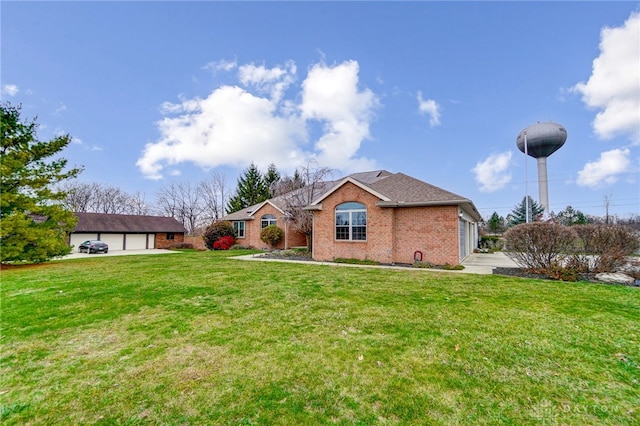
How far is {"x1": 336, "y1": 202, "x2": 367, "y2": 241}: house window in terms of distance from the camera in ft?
46.6

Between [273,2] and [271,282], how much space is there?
12.2 meters

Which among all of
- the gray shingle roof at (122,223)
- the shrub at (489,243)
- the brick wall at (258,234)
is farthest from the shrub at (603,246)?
the gray shingle roof at (122,223)

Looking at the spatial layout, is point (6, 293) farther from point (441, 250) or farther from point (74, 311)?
point (441, 250)

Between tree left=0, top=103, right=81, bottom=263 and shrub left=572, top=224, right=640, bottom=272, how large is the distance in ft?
75.9

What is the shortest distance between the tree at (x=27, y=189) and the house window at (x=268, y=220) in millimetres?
12827

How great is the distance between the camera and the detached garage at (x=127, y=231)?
26.9 meters

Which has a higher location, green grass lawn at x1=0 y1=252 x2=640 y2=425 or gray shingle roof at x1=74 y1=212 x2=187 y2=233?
gray shingle roof at x1=74 y1=212 x2=187 y2=233

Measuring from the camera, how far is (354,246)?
47.1 ft

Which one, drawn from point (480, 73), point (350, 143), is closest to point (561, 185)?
point (480, 73)

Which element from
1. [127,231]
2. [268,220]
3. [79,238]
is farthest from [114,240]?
[268,220]

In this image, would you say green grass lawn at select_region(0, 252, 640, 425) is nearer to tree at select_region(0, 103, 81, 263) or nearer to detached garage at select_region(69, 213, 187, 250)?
tree at select_region(0, 103, 81, 263)

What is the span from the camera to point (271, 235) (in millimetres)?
21953

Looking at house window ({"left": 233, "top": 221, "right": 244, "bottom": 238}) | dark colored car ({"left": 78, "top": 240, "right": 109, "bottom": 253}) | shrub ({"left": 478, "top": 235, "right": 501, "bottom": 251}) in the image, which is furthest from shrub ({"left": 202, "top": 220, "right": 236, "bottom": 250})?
shrub ({"left": 478, "top": 235, "right": 501, "bottom": 251})

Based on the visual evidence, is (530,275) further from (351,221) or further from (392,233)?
(351,221)
